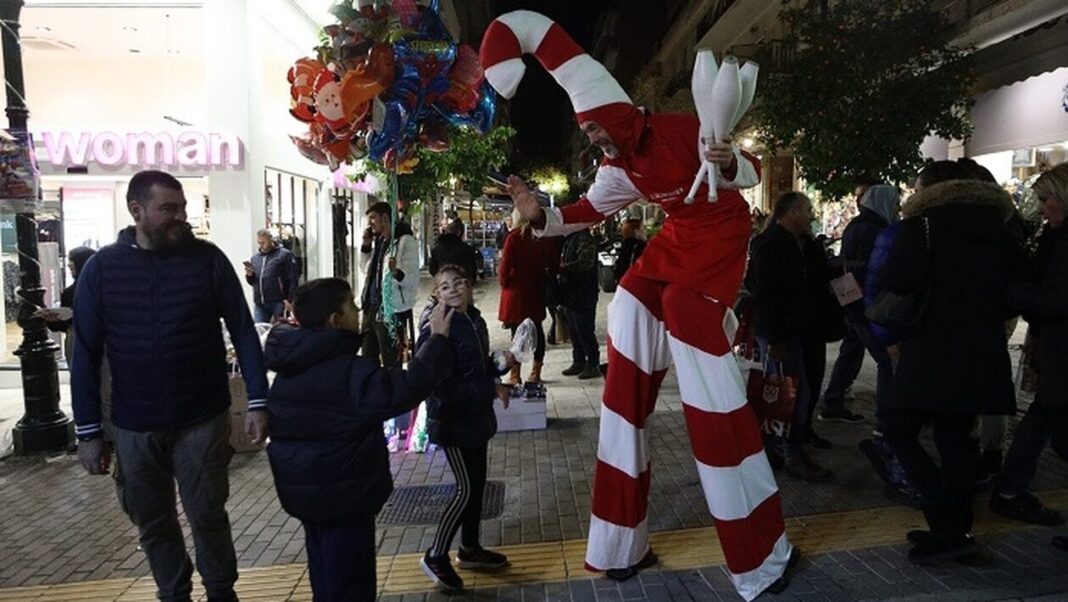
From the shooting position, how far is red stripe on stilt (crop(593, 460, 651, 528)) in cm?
369

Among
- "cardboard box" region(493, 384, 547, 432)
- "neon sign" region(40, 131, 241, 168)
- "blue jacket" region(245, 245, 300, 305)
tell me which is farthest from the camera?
"neon sign" region(40, 131, 241, 168)

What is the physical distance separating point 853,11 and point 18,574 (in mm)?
9179

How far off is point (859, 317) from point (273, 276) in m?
7.08

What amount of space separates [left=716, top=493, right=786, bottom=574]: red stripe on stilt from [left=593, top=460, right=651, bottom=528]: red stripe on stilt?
0.41m

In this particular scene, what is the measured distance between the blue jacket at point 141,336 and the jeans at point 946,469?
3.16 metres

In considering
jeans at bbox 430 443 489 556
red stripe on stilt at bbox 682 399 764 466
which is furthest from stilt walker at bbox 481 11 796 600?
jeans at bbox 430 443 489 556

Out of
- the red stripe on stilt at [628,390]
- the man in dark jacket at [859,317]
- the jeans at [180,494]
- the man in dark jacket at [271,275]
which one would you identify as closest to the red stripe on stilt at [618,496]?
the red stripe on stilt at [628,390]

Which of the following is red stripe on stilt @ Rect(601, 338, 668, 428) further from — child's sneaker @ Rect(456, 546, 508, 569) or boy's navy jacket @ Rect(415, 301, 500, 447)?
child's sneaker @ Rect(456, 546, 508, 569)

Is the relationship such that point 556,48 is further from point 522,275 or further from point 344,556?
point 522,275

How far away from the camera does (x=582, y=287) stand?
9.00 metres

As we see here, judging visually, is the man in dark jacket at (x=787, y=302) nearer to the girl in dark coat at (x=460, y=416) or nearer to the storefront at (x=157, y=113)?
the girl in dark coat at (x=460, y=416)

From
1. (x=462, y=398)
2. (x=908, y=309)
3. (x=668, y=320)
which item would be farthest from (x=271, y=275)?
(x=908, y=309)

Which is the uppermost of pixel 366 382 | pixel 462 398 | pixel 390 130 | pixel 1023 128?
pixel 1023 128

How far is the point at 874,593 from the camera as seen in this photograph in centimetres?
349
